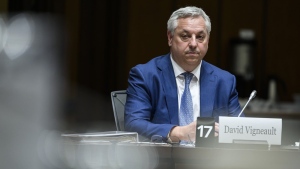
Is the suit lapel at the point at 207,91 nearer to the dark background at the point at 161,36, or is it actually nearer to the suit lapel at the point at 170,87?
the suit lapel at the point at 170,87

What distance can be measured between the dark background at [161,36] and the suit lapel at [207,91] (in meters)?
4.55

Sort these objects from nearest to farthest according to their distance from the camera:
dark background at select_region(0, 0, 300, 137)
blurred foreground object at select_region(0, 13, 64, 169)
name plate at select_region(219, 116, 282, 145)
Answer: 1. blurred foreground object at select_region(0, 13, 64, 169)
2. name plate at select_region(219, 116, 282, 145)
3. dark background at select_region(0, 0, 300, 137)

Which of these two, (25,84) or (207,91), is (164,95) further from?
(25,84)

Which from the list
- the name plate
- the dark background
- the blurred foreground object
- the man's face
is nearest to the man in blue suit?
the man's face

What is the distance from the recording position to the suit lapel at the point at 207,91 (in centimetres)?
267

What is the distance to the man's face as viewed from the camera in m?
2.73

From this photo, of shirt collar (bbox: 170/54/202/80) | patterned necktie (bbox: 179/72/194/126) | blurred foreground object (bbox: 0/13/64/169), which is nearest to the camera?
blurred foreground object (bbox: 0/13/64/169)

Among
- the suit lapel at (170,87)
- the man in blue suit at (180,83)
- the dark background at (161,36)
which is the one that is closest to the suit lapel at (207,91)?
the man in blue suit at (180,83)

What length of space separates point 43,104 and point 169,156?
1.19 m

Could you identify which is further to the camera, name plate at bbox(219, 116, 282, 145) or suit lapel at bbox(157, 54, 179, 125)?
suit lapel at bbox(157, 54, 179, 125)

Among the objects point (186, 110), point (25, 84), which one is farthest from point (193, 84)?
point (25, 84)

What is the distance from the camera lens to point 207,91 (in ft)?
8.89

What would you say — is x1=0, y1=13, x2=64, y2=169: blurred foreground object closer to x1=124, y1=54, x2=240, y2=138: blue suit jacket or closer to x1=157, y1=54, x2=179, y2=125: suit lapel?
x1=124, y1=54, x2=240, y2=138: blue suit jacket

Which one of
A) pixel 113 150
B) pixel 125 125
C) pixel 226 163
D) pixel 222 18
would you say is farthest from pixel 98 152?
pixel 222 18
